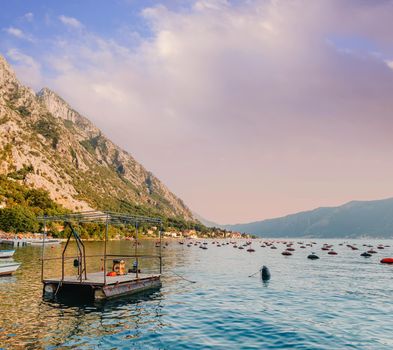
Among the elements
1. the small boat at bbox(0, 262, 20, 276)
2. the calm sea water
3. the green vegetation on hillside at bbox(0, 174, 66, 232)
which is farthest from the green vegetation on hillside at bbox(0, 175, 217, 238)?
the calm sea water

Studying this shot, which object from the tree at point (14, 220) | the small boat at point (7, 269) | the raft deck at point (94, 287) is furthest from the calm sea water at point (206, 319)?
the tree at point (14, 220)

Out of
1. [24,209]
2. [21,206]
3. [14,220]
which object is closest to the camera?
[14,220]

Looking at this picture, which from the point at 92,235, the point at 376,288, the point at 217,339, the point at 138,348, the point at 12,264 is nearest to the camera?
the point at 138,348

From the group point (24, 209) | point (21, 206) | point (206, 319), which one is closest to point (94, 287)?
point (206, 319)

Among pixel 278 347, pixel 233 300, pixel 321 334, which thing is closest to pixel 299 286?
pixel 233 300

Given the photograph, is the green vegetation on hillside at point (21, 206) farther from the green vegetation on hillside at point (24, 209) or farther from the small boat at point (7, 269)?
the small boat at point (7, 269)

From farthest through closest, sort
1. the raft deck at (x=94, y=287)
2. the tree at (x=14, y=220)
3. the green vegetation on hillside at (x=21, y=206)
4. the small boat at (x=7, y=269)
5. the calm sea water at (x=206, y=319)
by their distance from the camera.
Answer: the green vegetation on hillside at (x=21, y=206)
the tree at (x=14, y=220)
the small boat at (x=7, y=269)
the raft deck at (x=94, y=287)
the calm sea water at (x=206, y=319)

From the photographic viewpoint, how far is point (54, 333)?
74.5ft

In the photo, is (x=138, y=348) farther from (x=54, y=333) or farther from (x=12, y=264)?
(x=12, y=264)

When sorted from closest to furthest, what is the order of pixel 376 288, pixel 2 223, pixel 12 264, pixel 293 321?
pixel 293 321, pixel 376 288, pixel 12 264, pixel 2 223

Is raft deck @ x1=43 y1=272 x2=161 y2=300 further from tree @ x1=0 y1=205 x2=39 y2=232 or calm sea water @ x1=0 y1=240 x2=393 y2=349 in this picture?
tree @ x1=0 y1=205 x2=39 y2=232

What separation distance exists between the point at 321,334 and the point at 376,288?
27.1 metres

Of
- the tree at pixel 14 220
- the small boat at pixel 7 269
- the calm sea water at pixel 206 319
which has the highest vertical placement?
the tree at pixel 14 220

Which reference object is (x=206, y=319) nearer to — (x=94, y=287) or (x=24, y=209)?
(x=94, y=287)
